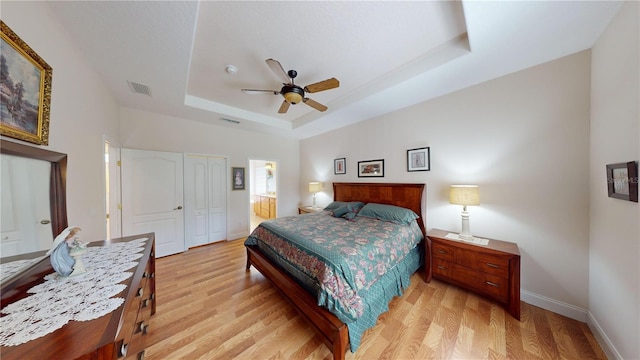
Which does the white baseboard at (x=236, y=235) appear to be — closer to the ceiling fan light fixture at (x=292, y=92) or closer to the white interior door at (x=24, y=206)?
the white interior door at (x=24, y=206)

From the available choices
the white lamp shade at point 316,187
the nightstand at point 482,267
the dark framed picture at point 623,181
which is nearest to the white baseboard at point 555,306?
the nightstand at point 482,267

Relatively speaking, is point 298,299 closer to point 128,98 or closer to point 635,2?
point 635,2

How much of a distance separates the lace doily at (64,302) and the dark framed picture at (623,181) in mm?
3048

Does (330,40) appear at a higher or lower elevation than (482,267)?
higher

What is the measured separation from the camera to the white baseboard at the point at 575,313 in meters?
1.45

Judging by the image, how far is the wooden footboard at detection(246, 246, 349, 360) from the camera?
4.55 feet

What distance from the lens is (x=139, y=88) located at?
245 cm

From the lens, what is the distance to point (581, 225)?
1836 millimetres

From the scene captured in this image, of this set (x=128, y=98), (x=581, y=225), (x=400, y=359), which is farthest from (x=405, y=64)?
(x=128, y=98)

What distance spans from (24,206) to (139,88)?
79.0 inches

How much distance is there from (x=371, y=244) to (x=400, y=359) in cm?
87

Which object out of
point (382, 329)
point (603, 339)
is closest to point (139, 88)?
point (382, 329)

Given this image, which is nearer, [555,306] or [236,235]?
[555,306]

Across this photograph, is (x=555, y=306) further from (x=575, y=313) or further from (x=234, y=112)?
(x=234, y=112)
